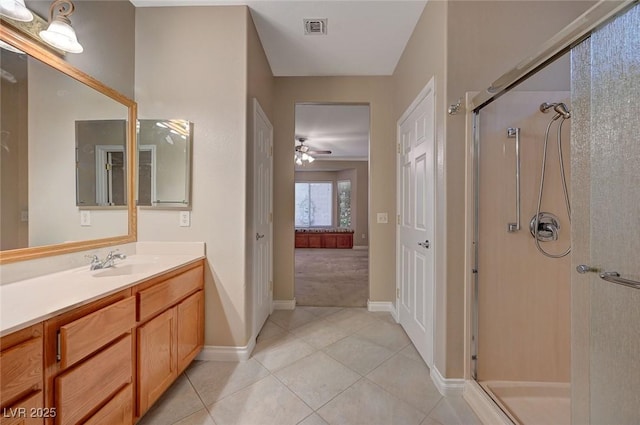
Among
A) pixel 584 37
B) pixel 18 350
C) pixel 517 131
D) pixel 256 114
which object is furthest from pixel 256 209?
pixel 584 37

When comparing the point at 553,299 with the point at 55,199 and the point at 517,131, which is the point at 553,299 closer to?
the point at 517,131

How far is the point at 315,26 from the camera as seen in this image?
2.11 m

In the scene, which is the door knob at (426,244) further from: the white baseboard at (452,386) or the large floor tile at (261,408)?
the large floor tile at (261,408)

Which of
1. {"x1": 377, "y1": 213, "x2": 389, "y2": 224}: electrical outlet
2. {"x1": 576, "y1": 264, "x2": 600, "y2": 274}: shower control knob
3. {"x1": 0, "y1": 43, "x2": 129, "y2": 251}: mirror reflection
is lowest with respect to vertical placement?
{"x1": 576, "y1": 264, "x2": 600, "y2": 274}: shower control knob

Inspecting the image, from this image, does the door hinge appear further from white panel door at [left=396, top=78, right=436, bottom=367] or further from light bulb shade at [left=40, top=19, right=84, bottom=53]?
white panel door at [left=396, top=78, right=436, bottom=367]

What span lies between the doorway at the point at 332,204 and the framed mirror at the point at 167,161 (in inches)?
51.9

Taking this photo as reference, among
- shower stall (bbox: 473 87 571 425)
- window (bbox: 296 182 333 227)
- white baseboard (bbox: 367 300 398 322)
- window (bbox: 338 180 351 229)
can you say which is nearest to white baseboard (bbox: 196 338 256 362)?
white baseboard (bbox: 367 300 398 322)

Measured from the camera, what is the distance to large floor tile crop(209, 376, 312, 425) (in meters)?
1.37

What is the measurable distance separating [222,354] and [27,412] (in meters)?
1.22

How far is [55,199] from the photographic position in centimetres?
Answer: 137

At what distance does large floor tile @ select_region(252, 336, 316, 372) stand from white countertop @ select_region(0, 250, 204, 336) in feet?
3.19

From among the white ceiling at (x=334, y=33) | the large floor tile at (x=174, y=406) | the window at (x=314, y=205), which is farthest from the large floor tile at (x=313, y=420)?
the window at (x=314, y=205)

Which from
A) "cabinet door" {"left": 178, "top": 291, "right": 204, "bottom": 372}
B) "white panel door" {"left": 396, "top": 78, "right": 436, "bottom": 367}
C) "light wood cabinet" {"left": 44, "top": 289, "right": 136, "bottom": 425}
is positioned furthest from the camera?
"white panel door" {"left": 396, "top": 78, "right": 436, "bottom": 367}

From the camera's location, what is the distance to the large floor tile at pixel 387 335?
2.16m
